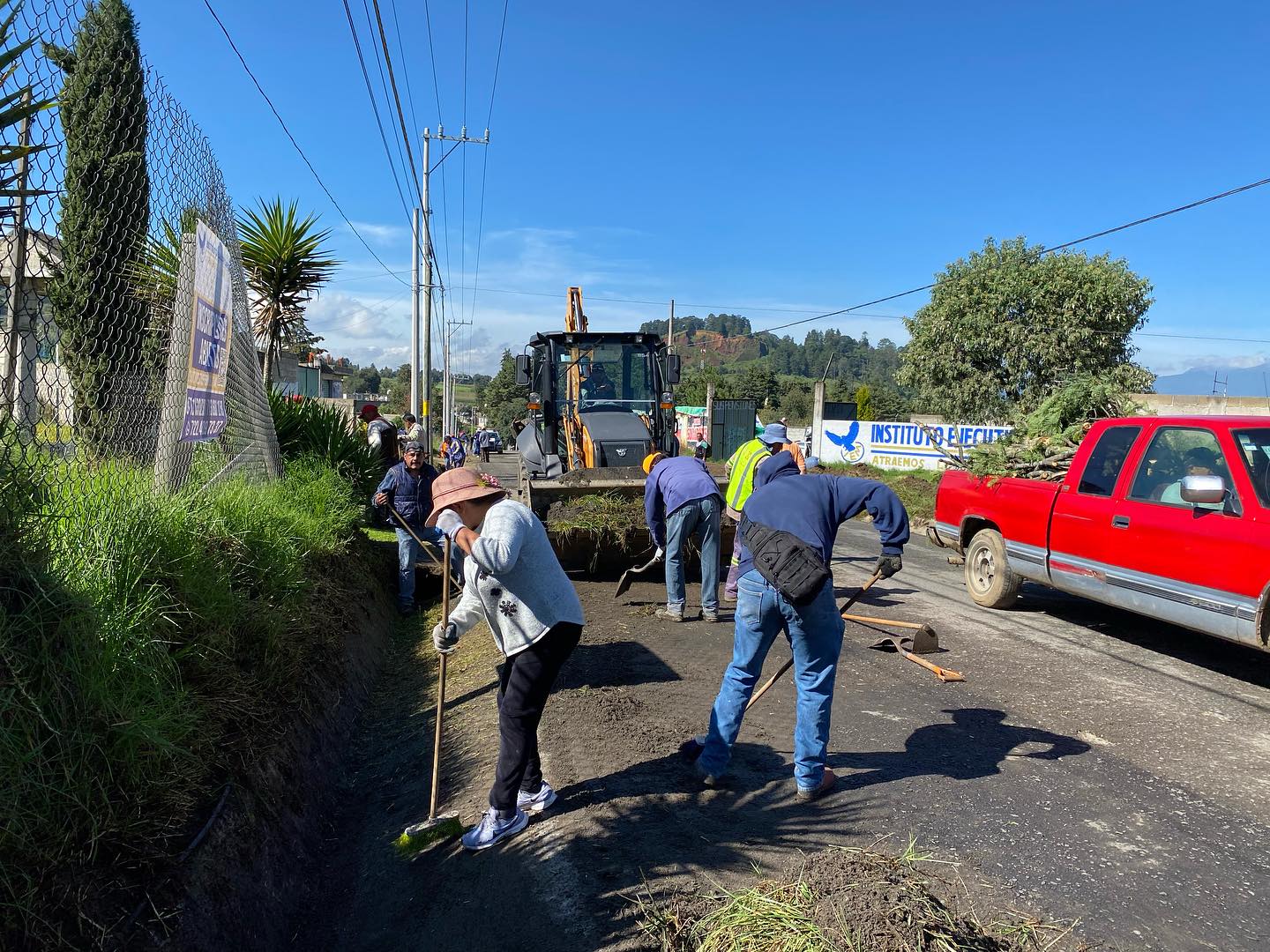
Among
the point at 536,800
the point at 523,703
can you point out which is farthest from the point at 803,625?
the point at 536,800

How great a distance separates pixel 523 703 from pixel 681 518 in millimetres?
4045

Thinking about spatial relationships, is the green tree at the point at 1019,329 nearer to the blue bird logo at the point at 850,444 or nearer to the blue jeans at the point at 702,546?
the blue bird logo at the point at 850,444

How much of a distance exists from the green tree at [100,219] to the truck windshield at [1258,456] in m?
7.16

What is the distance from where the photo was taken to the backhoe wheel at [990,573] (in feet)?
28.6

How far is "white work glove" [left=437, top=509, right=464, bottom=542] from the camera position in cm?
380

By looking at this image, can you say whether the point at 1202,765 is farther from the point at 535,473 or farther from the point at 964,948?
the point at 535,473

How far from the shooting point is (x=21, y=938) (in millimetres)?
2406

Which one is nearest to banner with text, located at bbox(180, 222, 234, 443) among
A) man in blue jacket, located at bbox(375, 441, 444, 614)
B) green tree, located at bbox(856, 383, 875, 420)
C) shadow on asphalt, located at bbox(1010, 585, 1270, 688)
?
man in blue jacket, located at bbox(375, 441, 444, 614)

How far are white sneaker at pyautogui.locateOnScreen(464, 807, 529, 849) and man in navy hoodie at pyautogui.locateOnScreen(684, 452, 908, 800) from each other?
0.99 metres

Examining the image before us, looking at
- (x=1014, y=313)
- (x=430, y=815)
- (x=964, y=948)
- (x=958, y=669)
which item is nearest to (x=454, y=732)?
(x=430, y=815)

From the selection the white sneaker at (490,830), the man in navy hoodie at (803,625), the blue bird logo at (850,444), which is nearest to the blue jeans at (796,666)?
the man in navy hoodie at (803,625)

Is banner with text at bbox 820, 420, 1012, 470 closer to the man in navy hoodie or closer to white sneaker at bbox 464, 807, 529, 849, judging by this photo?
the man in navy hoodie

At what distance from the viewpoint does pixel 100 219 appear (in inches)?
176

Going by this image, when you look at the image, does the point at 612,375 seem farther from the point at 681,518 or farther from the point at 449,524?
the point at 449,524
